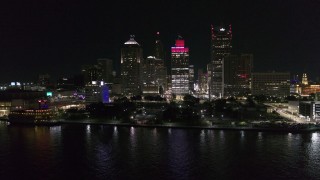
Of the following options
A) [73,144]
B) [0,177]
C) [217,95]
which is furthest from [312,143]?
[217,95]

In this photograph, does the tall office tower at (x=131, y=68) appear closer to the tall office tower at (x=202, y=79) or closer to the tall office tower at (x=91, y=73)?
the tall office tower at (x=91, y=73)

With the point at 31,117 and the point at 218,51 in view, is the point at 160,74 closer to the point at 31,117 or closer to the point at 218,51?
the point at 218,51

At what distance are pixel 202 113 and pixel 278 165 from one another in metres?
18.6

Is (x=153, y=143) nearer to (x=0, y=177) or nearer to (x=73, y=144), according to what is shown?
(x=73, y=144)

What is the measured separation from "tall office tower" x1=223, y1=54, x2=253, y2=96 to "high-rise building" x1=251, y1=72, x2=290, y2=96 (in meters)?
3.07

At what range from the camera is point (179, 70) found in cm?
7294

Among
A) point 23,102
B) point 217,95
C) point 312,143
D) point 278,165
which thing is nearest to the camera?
point 278,165

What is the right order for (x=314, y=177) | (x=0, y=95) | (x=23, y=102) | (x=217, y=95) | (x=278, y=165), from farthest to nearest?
1. (x=217, y=95)
2. (x=0, y=95)
3. (x=23, y=102)
4. (x=278, y=165)
5. (x=314, y=177)

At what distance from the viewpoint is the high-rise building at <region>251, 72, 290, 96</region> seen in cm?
5781

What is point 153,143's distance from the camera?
2119 centimetres

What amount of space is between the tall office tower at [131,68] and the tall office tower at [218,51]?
46.6 ft

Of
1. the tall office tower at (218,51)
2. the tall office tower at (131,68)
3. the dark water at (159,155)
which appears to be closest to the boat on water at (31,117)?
the dark water at (159,155)

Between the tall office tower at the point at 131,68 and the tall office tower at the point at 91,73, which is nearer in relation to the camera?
the tall office tower at the point at 131,68

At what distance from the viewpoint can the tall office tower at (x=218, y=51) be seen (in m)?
67.6
